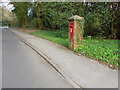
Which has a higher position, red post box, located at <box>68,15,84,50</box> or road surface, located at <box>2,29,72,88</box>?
red post box, located at <box>68,15,84,50</box>

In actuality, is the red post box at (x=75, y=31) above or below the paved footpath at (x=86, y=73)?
above

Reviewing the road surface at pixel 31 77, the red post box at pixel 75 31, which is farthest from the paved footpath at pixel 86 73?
the red post box at pixel 75 31

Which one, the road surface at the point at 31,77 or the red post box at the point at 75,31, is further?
the red post box at the point at 75,31

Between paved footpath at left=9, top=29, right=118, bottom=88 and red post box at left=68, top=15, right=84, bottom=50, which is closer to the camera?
paved footpath at left=9, top=29, right=118, bottom=88

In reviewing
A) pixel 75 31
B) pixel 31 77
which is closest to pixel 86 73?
pixel 31 77

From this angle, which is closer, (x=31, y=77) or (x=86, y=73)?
(x=31, y=77)

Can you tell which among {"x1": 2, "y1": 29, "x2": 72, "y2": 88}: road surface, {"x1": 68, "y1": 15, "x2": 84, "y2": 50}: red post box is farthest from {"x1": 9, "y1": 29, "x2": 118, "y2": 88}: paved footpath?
{"x1": 68, "y1": 15, "x2": 84, "y2": 50}: red post box

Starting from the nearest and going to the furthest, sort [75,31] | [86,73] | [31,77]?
[31,77]
[86,73]
[75,31]

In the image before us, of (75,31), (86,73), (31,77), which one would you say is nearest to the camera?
(31,77)

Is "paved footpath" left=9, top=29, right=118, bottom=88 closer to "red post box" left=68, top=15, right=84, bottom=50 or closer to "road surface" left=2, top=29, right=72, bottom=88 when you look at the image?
"road surface" left=2, top=29, right=72, bottom=88

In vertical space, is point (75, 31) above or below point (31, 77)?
above

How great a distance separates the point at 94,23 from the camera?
8406 mm

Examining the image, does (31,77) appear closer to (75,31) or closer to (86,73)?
(86,73)

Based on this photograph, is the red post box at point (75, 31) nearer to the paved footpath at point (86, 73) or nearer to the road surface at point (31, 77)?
the paved footpath at point (86, 73)
